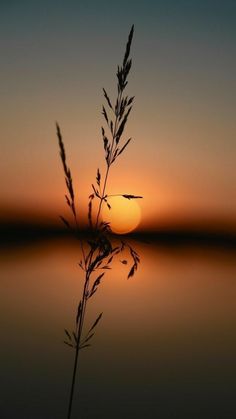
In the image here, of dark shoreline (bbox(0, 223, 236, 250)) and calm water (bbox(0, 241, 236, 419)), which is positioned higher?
dark shoreline (bbox(0, 223, 236, 250))

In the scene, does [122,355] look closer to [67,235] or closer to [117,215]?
[117,215]

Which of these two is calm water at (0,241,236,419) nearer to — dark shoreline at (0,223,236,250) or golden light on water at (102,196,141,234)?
golden light on water at (102,196,141,234)

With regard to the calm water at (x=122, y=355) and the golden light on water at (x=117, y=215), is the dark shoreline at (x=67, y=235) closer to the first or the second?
the golden light on water at (x=117, y=215)

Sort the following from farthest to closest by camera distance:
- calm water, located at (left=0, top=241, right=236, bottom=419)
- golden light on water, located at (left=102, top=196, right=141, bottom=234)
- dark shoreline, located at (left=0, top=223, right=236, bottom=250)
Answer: dark shoreline, located at (left=0, top=223, right=236, bottom=250) < calm water, located at (left=0, top=241, right=236, bottom=419) < golden light on water, located at (left=102, top=196, right=141, bottom=234)

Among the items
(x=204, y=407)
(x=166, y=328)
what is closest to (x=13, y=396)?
(x=204, y=407)

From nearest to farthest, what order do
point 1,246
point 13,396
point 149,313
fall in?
1. point 13,396
2. point 149,313
3. point 1,246

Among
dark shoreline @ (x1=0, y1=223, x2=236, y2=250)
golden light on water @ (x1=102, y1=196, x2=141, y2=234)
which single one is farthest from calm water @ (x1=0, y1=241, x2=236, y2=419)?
dark shoreline @ (x1=0, y1=223, x2=236, y2=250)

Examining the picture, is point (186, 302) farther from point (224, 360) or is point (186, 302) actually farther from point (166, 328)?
point (224, 360)

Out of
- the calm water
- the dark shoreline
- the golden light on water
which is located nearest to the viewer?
the golden light on water

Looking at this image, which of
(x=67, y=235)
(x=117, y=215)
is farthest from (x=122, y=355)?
(x=67, y=235)
